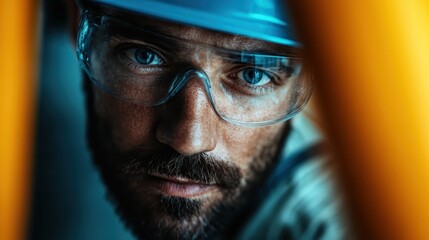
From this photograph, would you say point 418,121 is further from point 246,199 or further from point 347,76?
point 246,199

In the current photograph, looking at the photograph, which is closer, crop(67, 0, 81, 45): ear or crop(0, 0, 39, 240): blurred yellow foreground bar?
crop(0, 0, 39, 240): blurred yellow foreground bar

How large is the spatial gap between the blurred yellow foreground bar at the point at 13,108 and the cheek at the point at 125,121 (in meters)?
0.50

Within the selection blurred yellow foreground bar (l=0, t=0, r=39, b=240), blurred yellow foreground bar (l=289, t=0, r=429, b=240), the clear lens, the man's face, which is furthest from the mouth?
blurred yellow foreground bar (l=289, t=0, r=429, b=240)

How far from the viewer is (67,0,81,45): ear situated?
943mm

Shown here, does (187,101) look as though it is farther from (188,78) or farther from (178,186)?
(178,186)

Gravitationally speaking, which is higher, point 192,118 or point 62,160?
point 192,118

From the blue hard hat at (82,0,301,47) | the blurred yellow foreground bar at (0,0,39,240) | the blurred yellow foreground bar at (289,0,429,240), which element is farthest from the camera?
the blue hard hat at (82,0,301,47)

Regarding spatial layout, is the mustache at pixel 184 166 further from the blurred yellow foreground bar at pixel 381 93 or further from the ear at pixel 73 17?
the blurred yellow foreground bar at pixel 381 93

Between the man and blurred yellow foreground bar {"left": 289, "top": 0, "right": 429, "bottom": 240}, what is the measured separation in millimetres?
453

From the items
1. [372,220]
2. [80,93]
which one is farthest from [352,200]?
[80,93]

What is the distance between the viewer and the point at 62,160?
1.21 meters

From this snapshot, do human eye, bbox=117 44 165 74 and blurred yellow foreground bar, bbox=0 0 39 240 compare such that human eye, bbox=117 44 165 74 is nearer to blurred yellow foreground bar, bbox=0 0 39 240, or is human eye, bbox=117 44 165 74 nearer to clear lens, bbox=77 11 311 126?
clear lens, bbox=77 11 311 126

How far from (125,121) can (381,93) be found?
2.37 ft

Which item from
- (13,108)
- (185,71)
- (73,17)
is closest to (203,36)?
(185,71)
